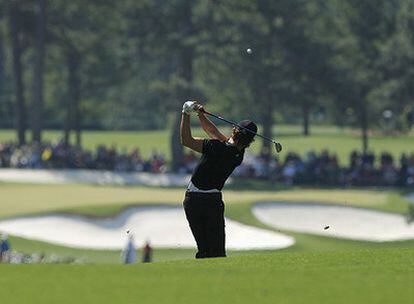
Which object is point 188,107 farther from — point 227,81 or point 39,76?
point 227,81

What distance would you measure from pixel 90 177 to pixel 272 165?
8.26m

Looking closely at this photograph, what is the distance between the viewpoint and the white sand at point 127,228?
1356 inches

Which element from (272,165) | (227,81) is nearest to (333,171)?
(272,165)

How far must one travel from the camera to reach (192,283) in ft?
32.8

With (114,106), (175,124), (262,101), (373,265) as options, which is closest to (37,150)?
(175,124)

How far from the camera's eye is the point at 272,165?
52.3 metres

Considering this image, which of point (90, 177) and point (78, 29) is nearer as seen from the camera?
point (90, 177)

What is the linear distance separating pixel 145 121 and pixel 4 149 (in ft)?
184

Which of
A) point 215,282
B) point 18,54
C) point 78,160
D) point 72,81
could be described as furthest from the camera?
point 72,81

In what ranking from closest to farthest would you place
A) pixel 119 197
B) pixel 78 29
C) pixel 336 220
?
pixel 336 220
pixel 119 197
pixel 78 29

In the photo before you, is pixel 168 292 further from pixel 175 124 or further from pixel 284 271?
pixel 175 124

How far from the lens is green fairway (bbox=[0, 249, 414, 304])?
941cm

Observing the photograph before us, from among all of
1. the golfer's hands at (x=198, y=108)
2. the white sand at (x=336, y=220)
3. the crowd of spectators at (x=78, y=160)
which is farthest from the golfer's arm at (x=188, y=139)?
the crowd of spectators at (x=78, y=160)

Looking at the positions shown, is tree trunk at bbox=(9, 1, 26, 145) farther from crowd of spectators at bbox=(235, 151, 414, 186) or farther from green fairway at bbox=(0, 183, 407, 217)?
crowd of spectators at bbox=(235, 151, 414, 186)
